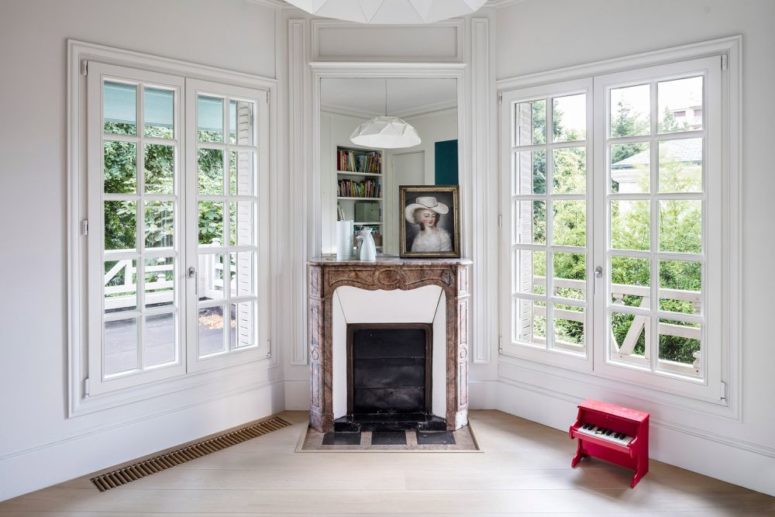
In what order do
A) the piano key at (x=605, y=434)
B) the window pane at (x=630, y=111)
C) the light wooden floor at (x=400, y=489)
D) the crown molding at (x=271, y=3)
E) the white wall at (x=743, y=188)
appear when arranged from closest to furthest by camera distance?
the light wooden floor at (x=400, y=489)
the white wall at (x=743, y=188)
the piano key at (x=605, y=434)
the window pane at (x=630, y=111)
the crown molding at (x=271, y=3)

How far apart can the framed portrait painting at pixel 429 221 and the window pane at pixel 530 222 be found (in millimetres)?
423

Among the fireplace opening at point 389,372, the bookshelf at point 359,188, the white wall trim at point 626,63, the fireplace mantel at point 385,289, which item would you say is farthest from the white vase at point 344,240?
the white wall trim at point 626,63

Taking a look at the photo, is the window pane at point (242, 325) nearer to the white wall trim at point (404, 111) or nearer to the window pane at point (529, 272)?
the white wall trim at point (404, 111)

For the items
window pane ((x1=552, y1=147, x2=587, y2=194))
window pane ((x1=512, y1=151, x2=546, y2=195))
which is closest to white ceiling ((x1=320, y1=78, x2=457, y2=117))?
window pane ((x1=512, y1=151, x2=546, y2=195))

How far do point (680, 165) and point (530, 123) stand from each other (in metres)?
1.05

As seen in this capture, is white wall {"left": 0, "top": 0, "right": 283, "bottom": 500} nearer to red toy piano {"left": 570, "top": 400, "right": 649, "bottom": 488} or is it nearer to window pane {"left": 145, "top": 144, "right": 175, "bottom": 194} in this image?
window pane {"left": 145, "top": 144, "right": 175, "bottom": 194}

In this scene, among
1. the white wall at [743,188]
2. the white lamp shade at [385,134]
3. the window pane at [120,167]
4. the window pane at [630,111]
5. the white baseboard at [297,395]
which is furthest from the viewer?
the white baseboard at [297,395]

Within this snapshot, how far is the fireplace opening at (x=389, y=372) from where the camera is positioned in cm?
373

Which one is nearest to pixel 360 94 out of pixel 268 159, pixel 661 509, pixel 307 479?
pixel 268 159

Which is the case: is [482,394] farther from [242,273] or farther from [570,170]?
[242,273]

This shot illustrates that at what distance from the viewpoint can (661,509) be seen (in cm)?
266

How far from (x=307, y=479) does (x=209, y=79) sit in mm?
2500

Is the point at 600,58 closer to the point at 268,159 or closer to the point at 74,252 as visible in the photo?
the point at 268,159

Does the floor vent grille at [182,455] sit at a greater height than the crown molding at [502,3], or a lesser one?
lesser
